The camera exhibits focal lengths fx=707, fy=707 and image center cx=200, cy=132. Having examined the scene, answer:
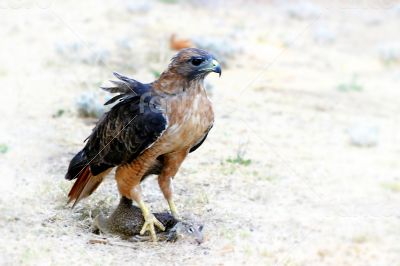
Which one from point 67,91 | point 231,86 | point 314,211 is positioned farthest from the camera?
point 231,86

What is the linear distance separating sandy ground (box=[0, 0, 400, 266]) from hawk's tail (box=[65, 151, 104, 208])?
18cm

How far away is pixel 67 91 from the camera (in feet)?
31.4

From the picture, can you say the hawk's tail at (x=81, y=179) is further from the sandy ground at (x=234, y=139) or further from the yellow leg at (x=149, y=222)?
the yellow leg at (x=149, y=222)

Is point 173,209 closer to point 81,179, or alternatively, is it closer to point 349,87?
point 81,179

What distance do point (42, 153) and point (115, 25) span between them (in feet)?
23.3

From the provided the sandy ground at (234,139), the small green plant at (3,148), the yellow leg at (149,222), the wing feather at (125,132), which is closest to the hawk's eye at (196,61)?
the wing feather at (125,132)

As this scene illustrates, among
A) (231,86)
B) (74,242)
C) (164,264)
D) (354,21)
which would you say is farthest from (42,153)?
(354,21)

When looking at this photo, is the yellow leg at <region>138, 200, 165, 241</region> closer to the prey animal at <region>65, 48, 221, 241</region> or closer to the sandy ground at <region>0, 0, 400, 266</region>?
the prey animal at <region>65, 48, 221, 241</region>

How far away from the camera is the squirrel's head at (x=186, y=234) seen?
5.16 m

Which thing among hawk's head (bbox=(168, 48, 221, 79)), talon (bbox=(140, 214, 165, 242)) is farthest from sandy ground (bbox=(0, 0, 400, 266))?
hawk's head (bbox=(168, 48, 221, 79))

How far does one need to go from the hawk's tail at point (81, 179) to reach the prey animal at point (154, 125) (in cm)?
10

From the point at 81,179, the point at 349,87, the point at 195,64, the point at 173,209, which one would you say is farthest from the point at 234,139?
the point at 349,87

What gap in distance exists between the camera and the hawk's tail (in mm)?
5441

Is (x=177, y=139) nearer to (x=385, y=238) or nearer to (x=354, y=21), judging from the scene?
(x=385, y=238)
